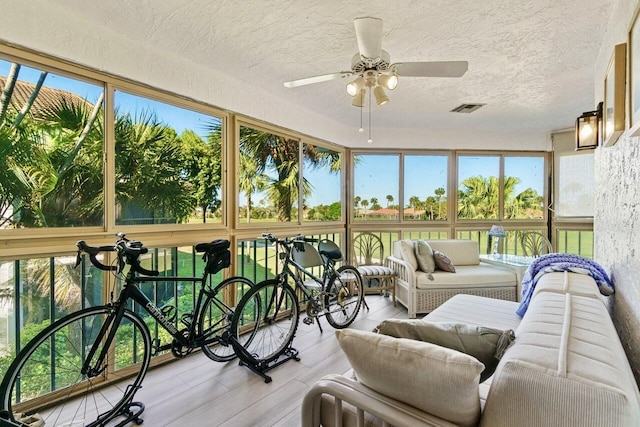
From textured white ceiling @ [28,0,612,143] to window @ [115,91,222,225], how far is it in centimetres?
51

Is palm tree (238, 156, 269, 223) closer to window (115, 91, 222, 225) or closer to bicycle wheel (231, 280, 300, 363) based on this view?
window (115, 91, 222, 225)

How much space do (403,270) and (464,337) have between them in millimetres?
2726

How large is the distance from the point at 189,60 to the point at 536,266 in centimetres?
324

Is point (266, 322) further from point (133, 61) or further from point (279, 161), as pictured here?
point (133, 61)

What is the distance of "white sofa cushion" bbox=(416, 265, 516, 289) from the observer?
3.68m

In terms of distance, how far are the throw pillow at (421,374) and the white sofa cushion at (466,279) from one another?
2.83 metres

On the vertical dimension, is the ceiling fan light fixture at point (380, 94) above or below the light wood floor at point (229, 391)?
above

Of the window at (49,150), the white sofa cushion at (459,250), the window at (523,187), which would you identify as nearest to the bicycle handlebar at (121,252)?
the window at (49,150)

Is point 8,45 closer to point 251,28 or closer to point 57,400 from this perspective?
point 251,28

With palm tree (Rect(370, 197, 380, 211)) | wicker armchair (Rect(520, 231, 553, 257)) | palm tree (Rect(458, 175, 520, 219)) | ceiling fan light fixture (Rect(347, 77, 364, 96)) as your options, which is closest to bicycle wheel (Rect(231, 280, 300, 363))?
ceiling fan light fixture (Rect(347, 77, 364, 96))

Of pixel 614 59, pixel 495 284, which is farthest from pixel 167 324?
pixel 495 284

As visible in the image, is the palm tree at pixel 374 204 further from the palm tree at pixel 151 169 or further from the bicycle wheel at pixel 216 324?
the palm tree at pixel 151 169

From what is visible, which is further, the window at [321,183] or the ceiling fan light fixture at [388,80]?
the window at [321,183]

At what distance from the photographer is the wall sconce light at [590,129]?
2.19m
